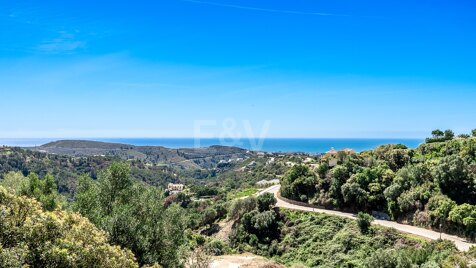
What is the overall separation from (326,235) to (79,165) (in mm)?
105660

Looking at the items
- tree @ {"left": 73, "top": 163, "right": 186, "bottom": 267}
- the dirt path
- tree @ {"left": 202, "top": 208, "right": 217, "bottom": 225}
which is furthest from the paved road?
tree @ {"left": 73, "top": 163, "right": 186, "bottom": 267}

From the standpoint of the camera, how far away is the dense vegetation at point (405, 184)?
2694 centimetres

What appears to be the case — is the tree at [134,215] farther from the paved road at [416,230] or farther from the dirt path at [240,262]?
the paved road at [416,230]

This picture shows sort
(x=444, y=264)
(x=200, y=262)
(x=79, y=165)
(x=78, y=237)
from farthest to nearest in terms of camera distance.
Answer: (x=79, y=165), (x=200, y=262), (x=444, y=264), (x=78, y=237)

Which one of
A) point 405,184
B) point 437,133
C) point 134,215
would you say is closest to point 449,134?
point 437,133

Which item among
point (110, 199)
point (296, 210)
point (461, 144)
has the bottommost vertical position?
point (296, 210)

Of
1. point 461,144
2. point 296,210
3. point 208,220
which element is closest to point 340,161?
point 296,210

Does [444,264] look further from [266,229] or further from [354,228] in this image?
[266,229]

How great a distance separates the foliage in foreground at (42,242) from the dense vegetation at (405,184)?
80.0 ft

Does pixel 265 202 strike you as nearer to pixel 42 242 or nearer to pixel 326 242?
pixel 326 242

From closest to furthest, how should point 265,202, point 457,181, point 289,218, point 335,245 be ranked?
point 457,181 → point 335,245 → point 289,218 → point 265,202

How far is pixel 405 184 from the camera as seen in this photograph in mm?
31703

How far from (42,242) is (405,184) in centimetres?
3079

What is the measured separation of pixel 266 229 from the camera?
119 ft
